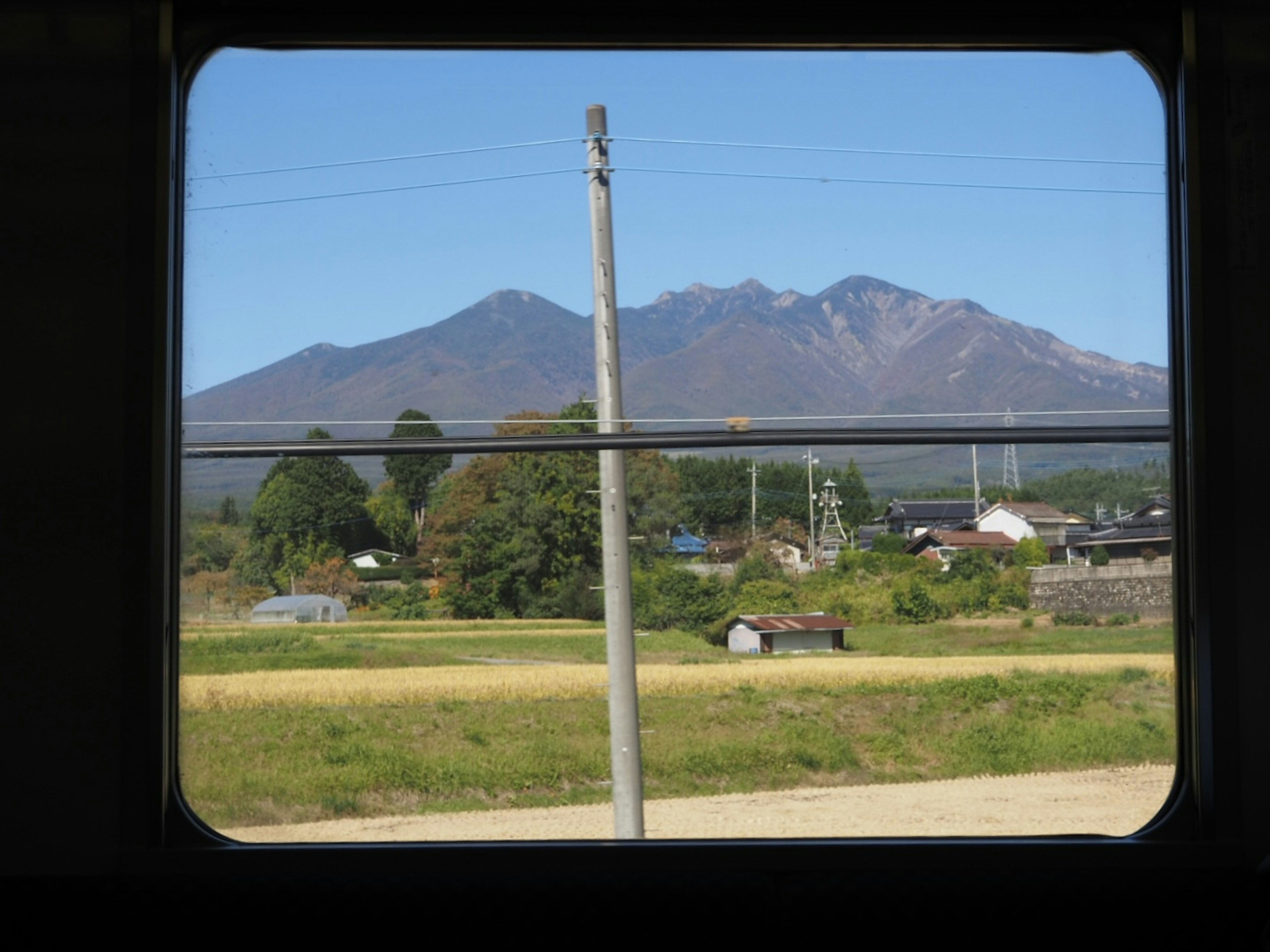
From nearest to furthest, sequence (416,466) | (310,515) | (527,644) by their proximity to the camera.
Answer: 1. (416,466)
2. (310,515)
3. (527,644)

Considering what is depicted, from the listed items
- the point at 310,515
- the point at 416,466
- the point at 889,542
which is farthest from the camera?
the point at 889,542

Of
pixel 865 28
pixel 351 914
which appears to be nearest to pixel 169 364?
pixel 351 914

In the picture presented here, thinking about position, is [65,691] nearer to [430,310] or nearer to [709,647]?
[430,310]

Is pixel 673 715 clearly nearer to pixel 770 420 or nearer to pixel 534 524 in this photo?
pixel 534 524

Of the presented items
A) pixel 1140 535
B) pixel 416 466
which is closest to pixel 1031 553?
pixel 1140 535

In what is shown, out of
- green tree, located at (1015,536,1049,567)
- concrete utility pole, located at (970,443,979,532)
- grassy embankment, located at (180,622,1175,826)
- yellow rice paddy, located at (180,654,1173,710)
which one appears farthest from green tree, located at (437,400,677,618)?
green tree, located at (1015,536,1049,567)

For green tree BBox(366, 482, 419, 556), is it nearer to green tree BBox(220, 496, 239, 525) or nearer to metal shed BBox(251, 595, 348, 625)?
metal shed BBox(251, 595, 348, 625)

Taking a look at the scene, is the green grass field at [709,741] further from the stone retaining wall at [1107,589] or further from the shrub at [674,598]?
the shrub at [674,598]
